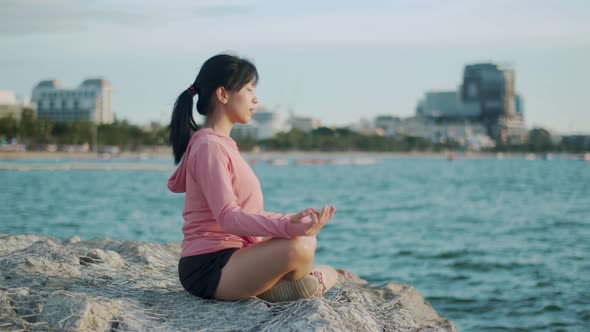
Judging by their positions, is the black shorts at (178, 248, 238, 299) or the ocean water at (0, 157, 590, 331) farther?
the ocean water at (0, 157, 590, 331)

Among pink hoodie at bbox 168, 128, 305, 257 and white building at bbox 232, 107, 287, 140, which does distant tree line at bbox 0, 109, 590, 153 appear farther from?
pink hoodie at bbox 168, 128, 305, 257

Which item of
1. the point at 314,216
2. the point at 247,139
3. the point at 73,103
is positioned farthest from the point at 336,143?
the point at 314,216

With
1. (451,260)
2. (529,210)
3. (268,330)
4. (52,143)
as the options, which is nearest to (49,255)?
(268,330)

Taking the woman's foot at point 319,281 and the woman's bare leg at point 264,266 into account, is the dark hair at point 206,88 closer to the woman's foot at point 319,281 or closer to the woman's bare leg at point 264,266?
the woman's bare leg at point 264,266

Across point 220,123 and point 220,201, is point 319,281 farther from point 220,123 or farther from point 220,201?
point 220,123

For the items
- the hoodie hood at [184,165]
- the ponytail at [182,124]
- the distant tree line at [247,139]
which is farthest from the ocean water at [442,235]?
the distant tree line at [247,139]

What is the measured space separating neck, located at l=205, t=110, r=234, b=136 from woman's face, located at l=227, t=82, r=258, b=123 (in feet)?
0.12

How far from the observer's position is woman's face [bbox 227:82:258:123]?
13.8ft

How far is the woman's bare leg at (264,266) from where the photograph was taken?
12.9 ft

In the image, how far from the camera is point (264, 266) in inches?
157

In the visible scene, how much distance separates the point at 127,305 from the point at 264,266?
753 mm

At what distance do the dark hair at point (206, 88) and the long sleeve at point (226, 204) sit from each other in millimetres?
291

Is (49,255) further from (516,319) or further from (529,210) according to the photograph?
(529,210)

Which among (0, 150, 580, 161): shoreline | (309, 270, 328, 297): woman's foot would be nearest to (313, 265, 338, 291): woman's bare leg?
(309, 270, 328, 297): woman's foot
